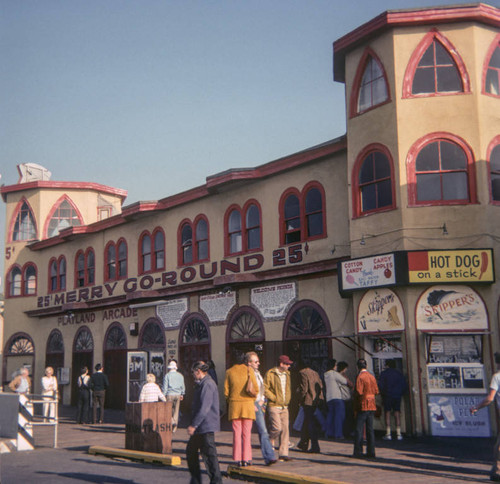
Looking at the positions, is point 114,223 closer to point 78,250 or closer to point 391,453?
point 78,250

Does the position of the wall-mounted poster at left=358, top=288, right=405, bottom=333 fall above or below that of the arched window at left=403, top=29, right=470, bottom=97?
below

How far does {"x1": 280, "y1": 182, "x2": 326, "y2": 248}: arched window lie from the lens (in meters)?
19.1

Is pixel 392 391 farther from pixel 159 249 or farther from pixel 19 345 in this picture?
pixel 19 345

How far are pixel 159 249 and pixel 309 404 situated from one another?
44.1ft

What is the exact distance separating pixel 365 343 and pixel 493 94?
266 inches

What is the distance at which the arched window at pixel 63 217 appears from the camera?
32875 millimetres

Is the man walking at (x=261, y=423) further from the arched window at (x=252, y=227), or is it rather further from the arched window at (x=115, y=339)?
the arched window at (x=115, y=339)

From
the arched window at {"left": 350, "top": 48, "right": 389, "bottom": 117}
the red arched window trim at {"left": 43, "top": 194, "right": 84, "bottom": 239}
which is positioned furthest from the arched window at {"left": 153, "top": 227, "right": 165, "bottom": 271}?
the arched window at {"left": 350, "top": 48, "right": 389, "bottom": 117}

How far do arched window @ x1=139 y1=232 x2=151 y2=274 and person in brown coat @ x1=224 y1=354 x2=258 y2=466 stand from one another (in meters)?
15.0

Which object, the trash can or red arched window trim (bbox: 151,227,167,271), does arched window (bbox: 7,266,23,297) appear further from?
the trash can

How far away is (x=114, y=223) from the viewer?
27578 millimetres

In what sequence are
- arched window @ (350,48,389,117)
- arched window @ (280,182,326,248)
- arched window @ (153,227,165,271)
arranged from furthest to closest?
1. arched window @ (153,227,165,271)
2. arched window @ (280,182,326,248)
3. arched window @ (350,48,389,117)

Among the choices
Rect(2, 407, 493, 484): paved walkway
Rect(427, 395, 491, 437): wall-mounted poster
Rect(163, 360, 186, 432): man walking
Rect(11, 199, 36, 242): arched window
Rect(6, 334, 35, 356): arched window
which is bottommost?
Rect(2, 407, 493, 484): paved walkway

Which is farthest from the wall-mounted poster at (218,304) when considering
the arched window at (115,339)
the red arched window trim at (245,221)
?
the arched window at (115,339)
